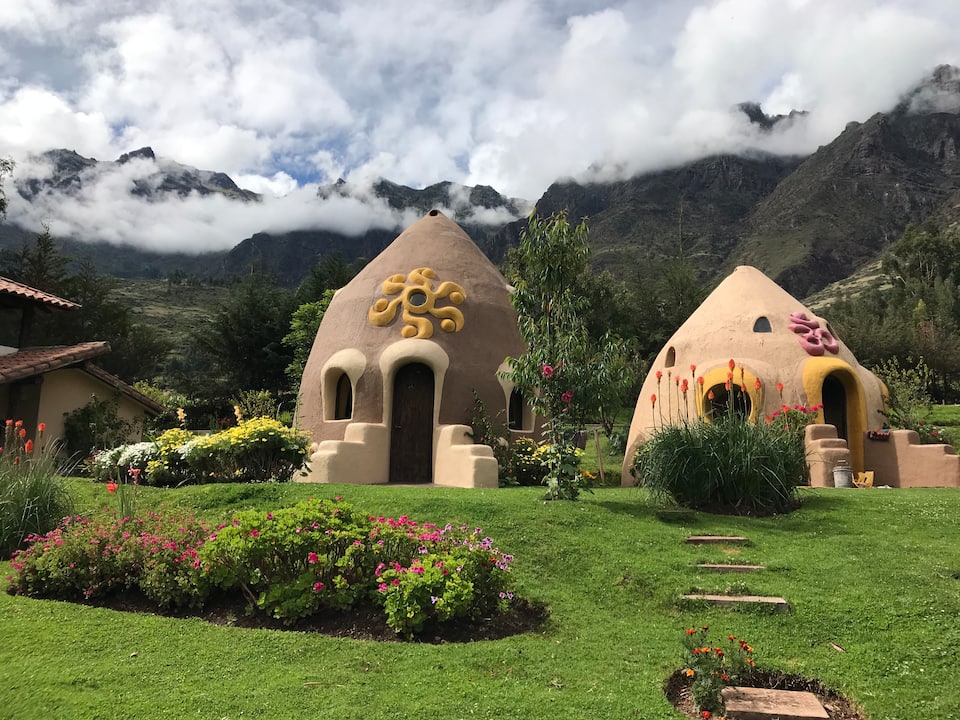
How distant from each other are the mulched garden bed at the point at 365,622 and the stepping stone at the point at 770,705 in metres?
1.74

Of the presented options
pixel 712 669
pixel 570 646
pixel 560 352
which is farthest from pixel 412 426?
pixel 712 669

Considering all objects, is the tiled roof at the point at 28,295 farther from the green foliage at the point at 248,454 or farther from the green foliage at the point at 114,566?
the green foliage at the point at 114,566

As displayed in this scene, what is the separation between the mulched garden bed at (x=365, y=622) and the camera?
532 centimetres

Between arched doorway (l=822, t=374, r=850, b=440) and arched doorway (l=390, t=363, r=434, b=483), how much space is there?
814 cm

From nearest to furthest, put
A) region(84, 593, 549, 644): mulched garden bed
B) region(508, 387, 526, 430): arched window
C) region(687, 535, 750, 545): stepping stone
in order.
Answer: region(84, 593, 549, 644): mulched garden bed, region(687, 535, 750, 545): stepping stone, region(508, 387, 526, 430): arched window

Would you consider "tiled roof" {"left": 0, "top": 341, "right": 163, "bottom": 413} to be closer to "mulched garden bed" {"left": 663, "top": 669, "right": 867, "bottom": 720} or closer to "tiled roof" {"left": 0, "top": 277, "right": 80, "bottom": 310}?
"tiled roof" {"left": 0, "top": 277, "right": 80, "bottom": 310}

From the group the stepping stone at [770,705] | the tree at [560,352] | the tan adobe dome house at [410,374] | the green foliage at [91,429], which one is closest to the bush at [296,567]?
the stepping stone at [770,705]

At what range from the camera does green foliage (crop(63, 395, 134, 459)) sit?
1507cm

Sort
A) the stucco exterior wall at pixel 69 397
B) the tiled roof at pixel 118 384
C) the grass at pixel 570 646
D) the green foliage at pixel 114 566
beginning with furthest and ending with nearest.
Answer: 1. the tiled roof at pixel 118 384
2. the stucco exterior wall at pixel 69 397
3. the green foliage at pixel 114 566
4. the grass at pixel 570 646

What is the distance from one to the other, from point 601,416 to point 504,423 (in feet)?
11.9

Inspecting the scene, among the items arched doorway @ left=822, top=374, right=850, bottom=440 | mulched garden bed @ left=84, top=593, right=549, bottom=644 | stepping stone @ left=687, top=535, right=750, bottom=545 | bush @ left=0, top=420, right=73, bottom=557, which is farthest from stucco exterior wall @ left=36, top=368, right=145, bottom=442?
arched doorway @ left=822, top=374, right=850, bottom=440

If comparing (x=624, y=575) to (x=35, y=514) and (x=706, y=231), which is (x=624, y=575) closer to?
(x=35, y=514)

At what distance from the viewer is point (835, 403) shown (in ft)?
46.8

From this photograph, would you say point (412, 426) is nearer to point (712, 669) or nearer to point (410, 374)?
point (410, 374)
